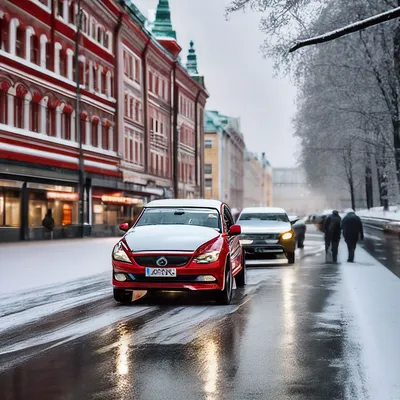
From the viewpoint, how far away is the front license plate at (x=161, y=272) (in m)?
11.8

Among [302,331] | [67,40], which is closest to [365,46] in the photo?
[67,40]

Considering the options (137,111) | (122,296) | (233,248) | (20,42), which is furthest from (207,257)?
(137,111)

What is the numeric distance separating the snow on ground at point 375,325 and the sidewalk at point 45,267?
5682 millimetres

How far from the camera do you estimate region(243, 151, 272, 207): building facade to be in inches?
5427

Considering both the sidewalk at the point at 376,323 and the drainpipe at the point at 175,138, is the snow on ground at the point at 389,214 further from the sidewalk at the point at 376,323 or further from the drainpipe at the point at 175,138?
the drainpipe at the point at 175,138

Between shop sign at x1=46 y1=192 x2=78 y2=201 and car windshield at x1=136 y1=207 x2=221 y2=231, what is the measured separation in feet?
86.7

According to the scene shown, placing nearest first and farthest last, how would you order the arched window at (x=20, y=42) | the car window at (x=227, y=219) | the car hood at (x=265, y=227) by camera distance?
the car window at (x=227, y=219) < the car hood at (x=265, y=227) < the arched window at (x=20, y=42)

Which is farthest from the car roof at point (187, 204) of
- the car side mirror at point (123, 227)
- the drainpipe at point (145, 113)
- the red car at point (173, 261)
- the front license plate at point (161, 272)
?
the drainpipe at point (145, 113)

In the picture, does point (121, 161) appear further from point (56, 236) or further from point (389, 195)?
point (389, 195)

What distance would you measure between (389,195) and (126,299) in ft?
133

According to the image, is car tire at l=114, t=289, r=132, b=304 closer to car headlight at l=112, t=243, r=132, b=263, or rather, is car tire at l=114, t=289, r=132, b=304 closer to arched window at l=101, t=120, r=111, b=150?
car headlight at l=112, t=243, r=132, b=263

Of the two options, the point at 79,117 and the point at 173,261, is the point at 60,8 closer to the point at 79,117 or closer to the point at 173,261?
the point at 79,117

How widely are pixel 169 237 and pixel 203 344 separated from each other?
4006 millimetres

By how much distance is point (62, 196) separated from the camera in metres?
41.0
